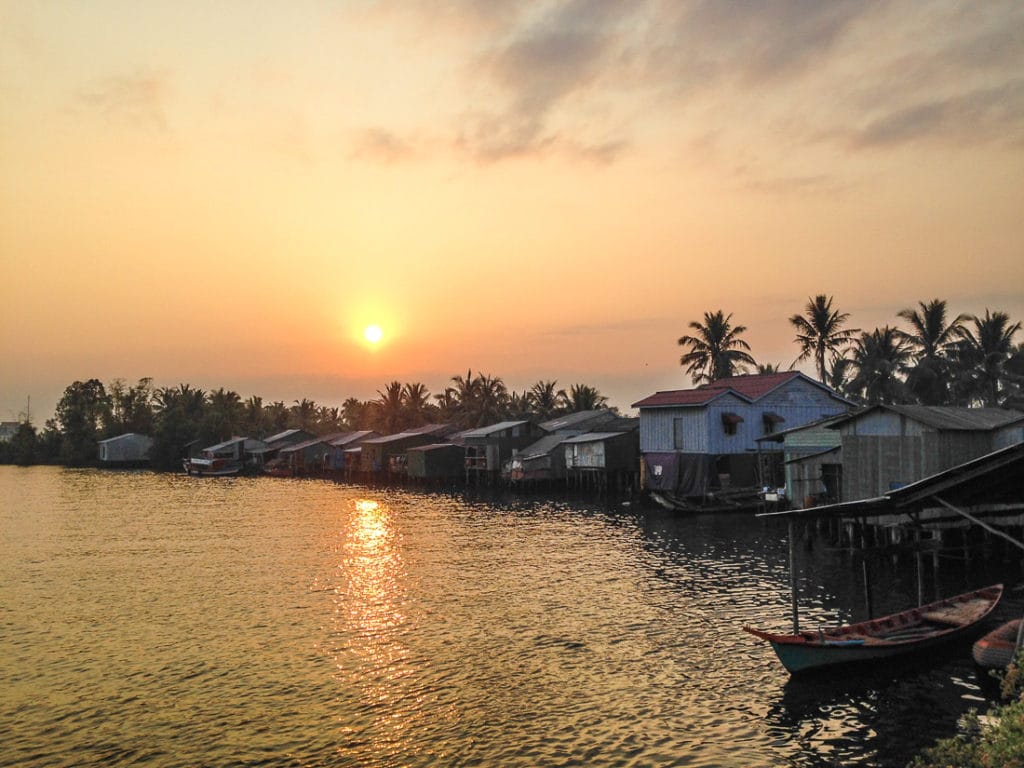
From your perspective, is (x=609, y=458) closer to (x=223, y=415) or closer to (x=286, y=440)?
(x=286, y=440)

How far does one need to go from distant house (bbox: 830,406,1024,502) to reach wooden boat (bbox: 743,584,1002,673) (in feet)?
33.3

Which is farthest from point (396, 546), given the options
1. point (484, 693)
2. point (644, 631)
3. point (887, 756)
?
point (887, 756)

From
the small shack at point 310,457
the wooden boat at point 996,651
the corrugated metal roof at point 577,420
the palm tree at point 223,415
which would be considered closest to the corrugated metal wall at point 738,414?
the corrugated metal roof at point 577,420

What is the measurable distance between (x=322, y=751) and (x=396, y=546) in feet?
86.7

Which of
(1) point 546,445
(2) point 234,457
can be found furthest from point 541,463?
(2) point 234,457

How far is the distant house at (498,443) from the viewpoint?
260 feet

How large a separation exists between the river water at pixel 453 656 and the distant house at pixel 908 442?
135 inches

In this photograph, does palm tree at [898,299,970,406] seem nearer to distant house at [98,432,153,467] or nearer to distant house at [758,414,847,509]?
distant house at [758,414,847,509]

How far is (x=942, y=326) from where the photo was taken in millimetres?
63938

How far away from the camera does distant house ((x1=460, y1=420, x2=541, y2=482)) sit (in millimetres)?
79188

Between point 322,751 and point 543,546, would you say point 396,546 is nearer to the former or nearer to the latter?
point 543,546

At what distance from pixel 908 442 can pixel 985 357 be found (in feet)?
128

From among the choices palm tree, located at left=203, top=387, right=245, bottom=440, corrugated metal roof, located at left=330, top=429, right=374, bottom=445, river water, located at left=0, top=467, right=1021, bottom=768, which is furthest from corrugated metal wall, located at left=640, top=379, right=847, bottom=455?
palm tree, located at left=203, top=387, right=245, bottom=440

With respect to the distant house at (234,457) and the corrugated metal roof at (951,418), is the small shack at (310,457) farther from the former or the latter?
the corrugated metal roof at (951,418)
